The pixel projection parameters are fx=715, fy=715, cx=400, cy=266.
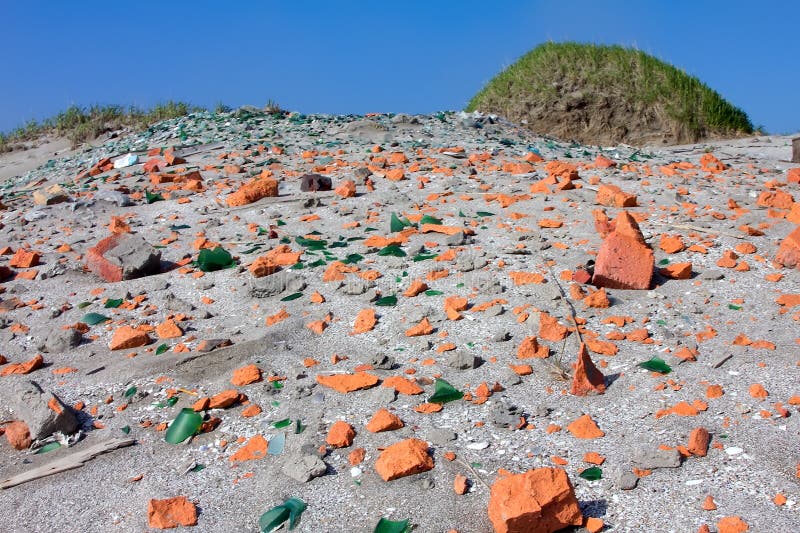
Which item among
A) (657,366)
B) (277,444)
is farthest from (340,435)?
(657,366)

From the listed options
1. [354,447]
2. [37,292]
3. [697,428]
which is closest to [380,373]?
[354,447]

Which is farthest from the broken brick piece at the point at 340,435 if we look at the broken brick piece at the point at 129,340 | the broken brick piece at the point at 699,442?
the broken brick piece at the point at 129,340

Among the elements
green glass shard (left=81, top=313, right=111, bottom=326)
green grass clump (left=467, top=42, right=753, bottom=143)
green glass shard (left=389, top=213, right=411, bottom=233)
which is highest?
green grass clump (left=467, top=42, right=753, bottom=143)

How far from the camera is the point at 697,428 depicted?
2285 millimetres

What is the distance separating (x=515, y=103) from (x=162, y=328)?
27.7 ft

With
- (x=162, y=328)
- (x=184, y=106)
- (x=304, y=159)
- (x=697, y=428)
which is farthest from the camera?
(x=184, y=106)

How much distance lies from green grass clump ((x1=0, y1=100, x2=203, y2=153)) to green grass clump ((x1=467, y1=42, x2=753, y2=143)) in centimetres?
469

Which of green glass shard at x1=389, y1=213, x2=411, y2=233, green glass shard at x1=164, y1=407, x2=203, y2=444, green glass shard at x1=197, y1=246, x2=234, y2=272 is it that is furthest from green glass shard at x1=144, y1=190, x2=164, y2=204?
green glass shard at x1=164, y1=407, x2=203, y2=444

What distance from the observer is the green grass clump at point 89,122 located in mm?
9367

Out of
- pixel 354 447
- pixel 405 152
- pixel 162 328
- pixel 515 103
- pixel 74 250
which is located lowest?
pixel 354 447

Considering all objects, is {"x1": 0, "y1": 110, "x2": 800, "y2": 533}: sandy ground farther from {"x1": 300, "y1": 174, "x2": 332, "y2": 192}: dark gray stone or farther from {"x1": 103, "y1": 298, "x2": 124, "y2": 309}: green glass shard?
{"x1": 300, "y1": 174, "x2": 332, "y2": 192}: dark gray stone

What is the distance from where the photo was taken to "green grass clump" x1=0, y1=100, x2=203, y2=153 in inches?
369

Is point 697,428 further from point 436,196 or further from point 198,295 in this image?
point 436,196

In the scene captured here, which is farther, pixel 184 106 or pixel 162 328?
pixel 184 106
